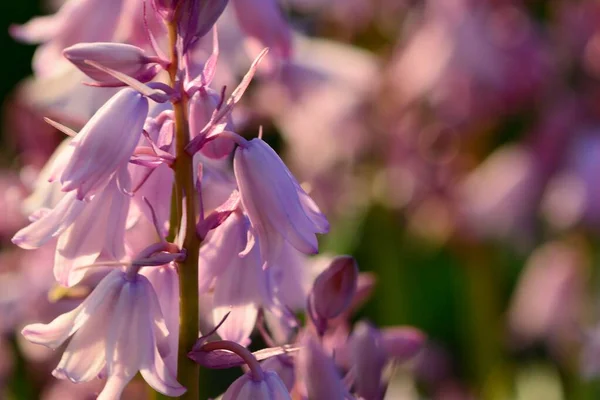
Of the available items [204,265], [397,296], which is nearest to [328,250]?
[397,296]

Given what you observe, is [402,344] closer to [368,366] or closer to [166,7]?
[368,366]

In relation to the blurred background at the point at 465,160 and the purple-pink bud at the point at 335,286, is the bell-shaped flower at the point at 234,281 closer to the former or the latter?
the purple-pink bud at the point at 335,286

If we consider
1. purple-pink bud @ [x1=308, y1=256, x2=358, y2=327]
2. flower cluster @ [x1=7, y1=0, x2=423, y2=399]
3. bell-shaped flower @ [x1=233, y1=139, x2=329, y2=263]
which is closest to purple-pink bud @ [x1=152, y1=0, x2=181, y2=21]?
flower cluster @ [x1=7, y1=0, x2=423, y2=399]

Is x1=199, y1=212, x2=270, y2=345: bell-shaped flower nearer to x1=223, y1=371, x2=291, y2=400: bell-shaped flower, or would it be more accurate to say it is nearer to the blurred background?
x1=223, y1=371, x2=291, y2=400: bell-shaped flower

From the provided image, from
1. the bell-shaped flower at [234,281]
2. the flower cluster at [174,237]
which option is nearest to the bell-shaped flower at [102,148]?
the flower cluster at [174,237]

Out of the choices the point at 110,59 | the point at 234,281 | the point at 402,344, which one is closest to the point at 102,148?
the point at 110,59

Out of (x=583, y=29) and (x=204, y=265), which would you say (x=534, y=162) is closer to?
(x=583, y=29)
